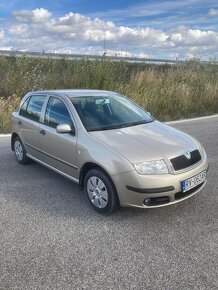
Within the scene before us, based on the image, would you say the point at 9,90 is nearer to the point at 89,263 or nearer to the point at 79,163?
the point at 79,163

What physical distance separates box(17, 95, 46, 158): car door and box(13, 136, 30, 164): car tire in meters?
0.18

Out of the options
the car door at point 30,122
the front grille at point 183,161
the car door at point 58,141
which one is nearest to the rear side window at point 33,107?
the car door at point 30,122

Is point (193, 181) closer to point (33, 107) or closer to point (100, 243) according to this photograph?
point (100, 243)

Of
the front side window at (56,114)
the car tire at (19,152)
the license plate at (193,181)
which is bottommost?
the car tire at (19,152)

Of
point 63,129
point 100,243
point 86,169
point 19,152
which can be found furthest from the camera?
→ point 19,152

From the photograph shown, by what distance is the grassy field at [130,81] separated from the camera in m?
12.6

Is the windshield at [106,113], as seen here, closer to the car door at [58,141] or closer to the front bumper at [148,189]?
the car door at [58,141]

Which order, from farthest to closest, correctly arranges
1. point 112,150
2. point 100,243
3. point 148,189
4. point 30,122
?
point 30,122, point 112,150, point 148,189, point 100,243

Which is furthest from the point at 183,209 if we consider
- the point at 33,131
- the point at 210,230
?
the point at 33,131

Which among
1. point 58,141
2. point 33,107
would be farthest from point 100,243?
point 33,107

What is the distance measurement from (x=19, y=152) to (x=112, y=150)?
3026mm

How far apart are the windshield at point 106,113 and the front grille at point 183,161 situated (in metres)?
1.07

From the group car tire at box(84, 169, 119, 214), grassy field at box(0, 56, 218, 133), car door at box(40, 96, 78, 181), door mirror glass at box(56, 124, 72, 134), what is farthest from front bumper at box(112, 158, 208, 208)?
grassy field at box(0, 56, 218, 133)

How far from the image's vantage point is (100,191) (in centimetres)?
461
